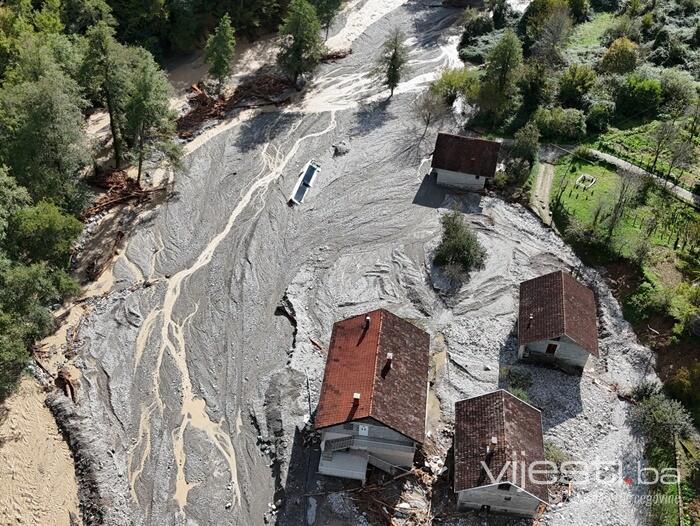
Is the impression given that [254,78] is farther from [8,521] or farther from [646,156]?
[8,521]

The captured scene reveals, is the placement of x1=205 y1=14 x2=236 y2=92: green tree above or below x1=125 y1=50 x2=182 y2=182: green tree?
above

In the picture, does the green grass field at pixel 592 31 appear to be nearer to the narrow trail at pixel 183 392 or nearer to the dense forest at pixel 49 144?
the narrow trail at pixel 183 392

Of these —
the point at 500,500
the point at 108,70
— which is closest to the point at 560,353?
the point at 500,500

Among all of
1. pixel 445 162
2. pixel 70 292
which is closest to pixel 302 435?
pixel 70 292

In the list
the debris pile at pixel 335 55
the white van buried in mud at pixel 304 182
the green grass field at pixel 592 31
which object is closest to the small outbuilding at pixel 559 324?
the white van buried in mud at pixel 304 182

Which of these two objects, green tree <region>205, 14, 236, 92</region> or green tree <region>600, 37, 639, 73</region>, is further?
green tree <region>600, 37, 639, 73</region>

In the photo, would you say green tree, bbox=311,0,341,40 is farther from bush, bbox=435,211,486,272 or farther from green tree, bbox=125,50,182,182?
bush, bbox=435,211,486,272

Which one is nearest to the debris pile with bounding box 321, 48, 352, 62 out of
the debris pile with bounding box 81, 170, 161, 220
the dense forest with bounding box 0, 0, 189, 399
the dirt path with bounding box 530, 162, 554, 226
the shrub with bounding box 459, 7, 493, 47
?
the shrub with bounding box 459, 7, 493, 47
